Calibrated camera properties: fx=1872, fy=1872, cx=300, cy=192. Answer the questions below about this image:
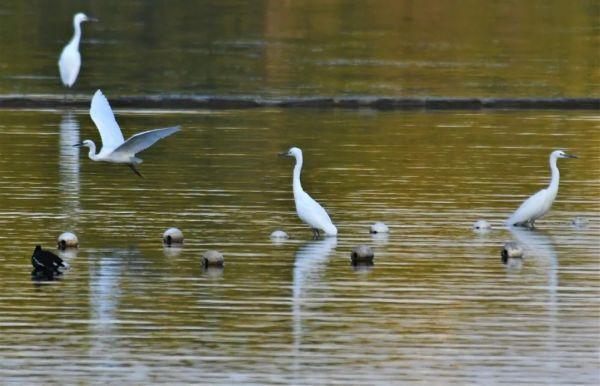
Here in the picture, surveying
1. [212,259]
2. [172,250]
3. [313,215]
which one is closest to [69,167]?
[313,215]

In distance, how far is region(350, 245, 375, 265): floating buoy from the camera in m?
15.7

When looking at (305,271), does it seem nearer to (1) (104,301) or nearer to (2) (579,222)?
(1) (104,301)

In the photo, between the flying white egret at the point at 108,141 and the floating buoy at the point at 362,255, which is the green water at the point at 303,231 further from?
the flying white egret at the point at 108,141

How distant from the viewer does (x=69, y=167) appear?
76.3 ft

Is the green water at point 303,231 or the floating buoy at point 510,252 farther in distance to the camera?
the floating buoy at point 510,252

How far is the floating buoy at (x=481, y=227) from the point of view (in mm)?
17828

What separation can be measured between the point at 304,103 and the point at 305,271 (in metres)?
16.0

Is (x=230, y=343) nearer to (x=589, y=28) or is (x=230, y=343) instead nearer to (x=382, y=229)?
(x=382, y=229)

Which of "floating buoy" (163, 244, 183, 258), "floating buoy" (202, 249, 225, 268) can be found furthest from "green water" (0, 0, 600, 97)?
"floating buoy" (202, 249, 225, 268)

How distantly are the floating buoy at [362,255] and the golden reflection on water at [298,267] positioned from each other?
10cm

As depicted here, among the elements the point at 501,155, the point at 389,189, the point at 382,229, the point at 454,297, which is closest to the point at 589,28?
the point at 501,155

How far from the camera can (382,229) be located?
17.5m

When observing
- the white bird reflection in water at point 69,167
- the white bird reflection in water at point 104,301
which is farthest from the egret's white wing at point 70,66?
the white bird reflection in water at point 104,301

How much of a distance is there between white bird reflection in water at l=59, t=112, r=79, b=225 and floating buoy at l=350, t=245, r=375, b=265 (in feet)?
10.8
